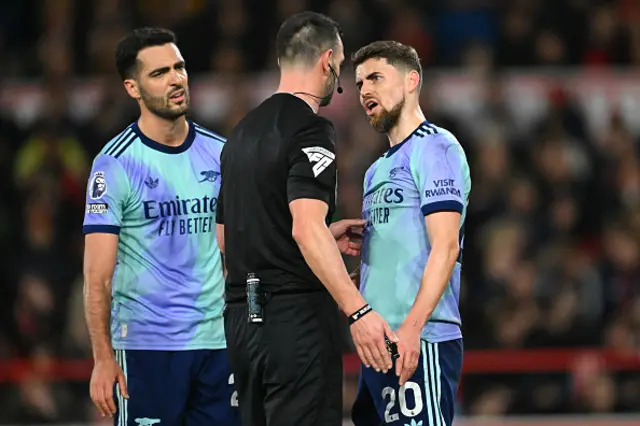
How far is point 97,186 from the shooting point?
5.89 meters

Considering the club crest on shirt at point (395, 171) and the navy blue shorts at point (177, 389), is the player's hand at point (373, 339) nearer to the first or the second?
the club crest on shirt at point (395, 171)

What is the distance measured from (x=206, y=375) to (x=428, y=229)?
135 cm

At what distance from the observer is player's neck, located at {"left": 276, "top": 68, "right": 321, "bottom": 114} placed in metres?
5.31

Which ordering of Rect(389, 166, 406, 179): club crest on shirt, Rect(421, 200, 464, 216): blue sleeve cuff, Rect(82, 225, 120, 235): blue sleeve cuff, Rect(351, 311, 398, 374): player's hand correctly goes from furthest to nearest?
1. Rect(82, 225, 120, 235): blue sleeve cuff
2. Rect(389, 166, 406, 179): club crest on shirt
3. Rect(421, 200, 464, 216): blue sleeve cuff
4. Rect(351, 311, 398, 374): player's hand

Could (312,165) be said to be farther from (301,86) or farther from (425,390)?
(425,390)

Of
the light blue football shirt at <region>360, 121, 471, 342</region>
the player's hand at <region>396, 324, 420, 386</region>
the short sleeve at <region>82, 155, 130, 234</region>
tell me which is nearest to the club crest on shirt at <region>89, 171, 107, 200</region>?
the short sleeve at <region>82, 155, 130, 234</region>

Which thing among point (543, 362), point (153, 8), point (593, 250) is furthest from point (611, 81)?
point (153, 8)

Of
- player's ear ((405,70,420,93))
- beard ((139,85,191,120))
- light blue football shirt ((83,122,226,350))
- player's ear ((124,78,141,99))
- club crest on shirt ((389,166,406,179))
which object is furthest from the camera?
player's ear ((124,78,141,99))

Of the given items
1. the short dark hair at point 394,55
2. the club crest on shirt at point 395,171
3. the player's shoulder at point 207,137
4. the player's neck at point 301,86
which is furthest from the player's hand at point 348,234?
the player's shoulder at point 207,137

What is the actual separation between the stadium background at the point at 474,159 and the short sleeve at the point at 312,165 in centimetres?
457

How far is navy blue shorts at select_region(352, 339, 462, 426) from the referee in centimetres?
34

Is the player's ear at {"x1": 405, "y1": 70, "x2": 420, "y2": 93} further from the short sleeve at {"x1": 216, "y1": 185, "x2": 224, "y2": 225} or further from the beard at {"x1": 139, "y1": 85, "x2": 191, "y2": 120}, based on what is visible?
the beard at {"x1": 139, "y1": 85, "x2": 191, "y2": 120}

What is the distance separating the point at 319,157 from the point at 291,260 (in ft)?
1.44

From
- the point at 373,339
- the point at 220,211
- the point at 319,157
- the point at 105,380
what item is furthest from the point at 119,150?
the point at 373,339
